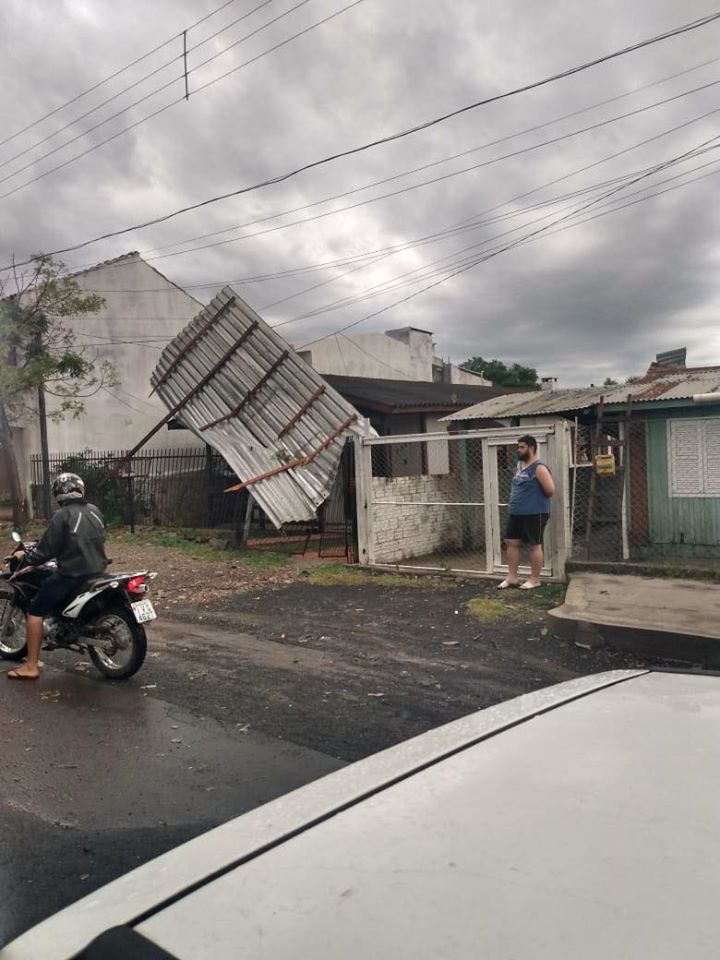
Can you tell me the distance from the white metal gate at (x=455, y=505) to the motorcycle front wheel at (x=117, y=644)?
5.10 metres

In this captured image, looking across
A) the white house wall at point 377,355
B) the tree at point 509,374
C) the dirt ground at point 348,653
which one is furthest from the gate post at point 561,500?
the tree at point 509,374

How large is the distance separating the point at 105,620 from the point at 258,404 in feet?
28.7

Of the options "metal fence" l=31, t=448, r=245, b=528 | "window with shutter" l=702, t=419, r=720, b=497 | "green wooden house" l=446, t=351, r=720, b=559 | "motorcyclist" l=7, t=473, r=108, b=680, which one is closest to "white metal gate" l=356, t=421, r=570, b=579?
"green wooden house" l=446, t=351, r=720, b=559

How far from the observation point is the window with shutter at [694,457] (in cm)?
1002

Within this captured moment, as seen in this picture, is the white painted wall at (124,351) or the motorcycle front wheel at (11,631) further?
the white painted wall at (124,351)

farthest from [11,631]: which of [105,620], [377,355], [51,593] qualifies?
[377,355]

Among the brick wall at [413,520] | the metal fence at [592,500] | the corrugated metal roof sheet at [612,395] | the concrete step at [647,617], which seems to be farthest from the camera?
the brick wall at [413,520]

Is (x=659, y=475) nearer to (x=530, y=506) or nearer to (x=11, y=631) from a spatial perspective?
(x=530, y=506)

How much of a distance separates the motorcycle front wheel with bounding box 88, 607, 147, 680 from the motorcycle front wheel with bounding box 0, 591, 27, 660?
3.24 feet

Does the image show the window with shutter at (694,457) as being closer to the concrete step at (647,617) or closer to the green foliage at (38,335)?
the concrete step at (647,617)

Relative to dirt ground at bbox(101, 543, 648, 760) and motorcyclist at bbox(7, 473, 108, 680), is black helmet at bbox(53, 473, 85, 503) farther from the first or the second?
dirt ground at bbox(101, 543, 648, 760)

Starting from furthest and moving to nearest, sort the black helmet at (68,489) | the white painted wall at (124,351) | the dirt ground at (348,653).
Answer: the white painted wall at (124,351), the black helmet at (68,489), the dirt ground at (348,653)

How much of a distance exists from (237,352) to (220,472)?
317cm

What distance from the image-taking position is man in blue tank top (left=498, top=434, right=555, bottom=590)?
8633 mm
